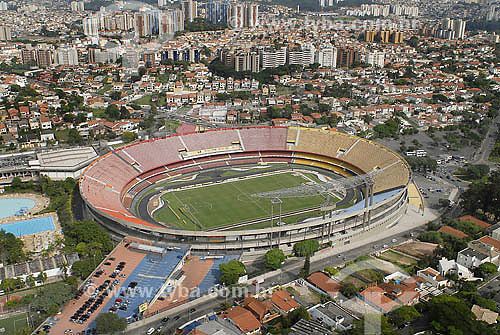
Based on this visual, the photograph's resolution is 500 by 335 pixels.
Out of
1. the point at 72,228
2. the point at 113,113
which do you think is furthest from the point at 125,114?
the point at 72,228

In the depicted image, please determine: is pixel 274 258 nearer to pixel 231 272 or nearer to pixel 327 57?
pixel 231 272

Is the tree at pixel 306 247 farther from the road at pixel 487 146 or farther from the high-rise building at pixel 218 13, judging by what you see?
the high-rise building at pixel 218 13

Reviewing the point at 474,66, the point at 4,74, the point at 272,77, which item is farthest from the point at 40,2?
the point at 474,66

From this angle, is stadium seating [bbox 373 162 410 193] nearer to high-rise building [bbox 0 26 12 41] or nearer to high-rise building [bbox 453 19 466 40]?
high-rise building [bbox 453 19 466 40]

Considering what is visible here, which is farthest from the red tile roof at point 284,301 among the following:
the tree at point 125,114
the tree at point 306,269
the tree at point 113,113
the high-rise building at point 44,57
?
the high-rise building at point 44,57

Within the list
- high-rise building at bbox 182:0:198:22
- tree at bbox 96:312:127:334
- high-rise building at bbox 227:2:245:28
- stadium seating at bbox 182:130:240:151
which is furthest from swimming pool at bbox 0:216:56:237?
high-rise building at bbox 227:2:245:28
